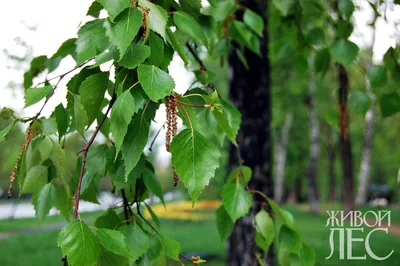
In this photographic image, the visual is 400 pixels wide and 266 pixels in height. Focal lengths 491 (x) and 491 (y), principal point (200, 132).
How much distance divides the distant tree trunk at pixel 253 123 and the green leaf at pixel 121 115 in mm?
2464

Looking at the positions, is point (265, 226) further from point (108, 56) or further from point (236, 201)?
point (108, 56)

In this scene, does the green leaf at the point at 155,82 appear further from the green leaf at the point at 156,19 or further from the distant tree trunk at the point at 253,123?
the distant tree trunk at the point at 253,123

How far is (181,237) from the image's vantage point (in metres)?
12.9

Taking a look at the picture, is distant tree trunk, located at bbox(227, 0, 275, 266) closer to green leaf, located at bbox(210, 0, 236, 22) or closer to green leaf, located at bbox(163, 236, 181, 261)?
green leaf, located at bbox(210, 0, 236, 22)

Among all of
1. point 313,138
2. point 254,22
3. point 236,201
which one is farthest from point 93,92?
point 313,138

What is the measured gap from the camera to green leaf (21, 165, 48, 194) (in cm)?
146

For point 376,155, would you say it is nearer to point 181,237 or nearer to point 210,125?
point 181,237

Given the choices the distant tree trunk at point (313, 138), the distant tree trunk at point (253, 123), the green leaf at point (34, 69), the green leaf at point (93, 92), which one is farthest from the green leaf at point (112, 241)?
the distant tree trunk at point (313, 138)

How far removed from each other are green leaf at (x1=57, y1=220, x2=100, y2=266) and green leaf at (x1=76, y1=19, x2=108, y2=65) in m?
0.38

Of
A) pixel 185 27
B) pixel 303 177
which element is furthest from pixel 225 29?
pixel 303 177

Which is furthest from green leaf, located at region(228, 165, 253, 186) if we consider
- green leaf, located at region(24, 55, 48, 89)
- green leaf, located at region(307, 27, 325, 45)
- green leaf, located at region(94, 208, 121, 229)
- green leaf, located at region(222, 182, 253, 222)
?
green leaf, located at region(307, 27, 325, 45)

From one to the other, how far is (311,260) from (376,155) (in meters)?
33.5

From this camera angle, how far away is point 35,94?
1198 millimetres

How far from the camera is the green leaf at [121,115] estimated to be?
985 mm
